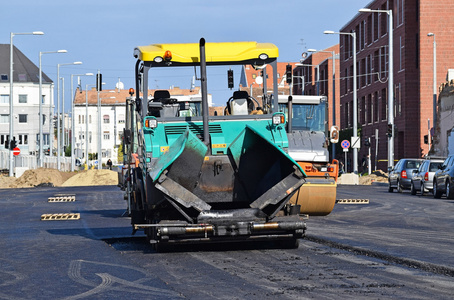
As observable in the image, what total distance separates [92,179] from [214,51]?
161 feet

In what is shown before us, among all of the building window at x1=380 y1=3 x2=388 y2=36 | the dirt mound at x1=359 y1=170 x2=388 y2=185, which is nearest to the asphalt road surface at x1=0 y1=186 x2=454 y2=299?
the dirt mound at x1=359 y1=170 x2=388 y2=185

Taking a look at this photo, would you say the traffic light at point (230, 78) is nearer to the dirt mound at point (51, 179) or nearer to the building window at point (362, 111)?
the dirt mound at point (51, 179)

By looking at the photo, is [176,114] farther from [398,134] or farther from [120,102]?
[120,102]

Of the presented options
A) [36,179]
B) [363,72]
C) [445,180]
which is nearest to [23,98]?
[363,72]

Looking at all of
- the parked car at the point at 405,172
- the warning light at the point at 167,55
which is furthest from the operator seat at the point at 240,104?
the parked car at the point at 405,172

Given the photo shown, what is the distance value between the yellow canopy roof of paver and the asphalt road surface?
2.98 m

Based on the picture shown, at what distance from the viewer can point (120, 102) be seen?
16662cm


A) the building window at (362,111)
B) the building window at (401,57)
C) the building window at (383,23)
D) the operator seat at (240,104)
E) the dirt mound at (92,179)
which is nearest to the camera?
the operator seat at (240,104)

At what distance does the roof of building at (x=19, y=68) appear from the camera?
126625 millimetres

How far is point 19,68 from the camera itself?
128 m

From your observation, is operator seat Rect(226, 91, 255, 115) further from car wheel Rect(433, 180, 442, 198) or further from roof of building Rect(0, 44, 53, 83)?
roof of building Rect(0, 44, 53, 83)

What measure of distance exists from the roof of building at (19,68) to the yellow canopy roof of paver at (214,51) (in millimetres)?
114611

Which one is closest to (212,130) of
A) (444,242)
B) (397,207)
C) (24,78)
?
(444,242)

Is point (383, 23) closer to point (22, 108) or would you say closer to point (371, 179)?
point (371, 179)
